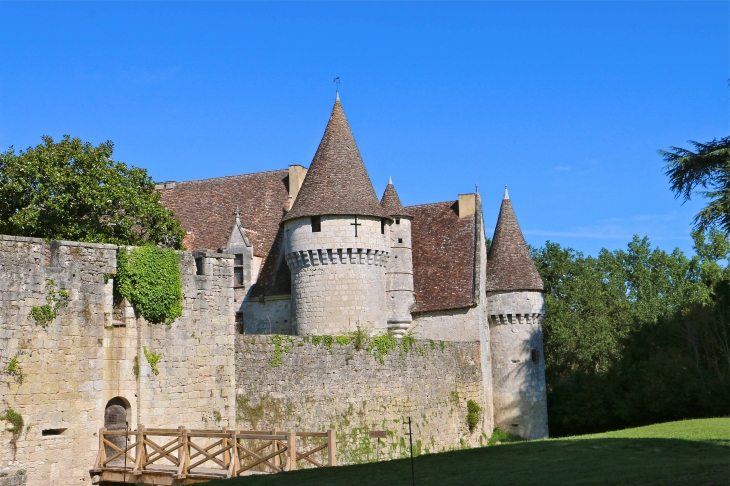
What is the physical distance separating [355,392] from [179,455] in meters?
9.17

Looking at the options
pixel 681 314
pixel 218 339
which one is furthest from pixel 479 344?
pixel 218 339

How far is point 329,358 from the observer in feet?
96.7

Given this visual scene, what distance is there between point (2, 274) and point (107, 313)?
9.79ft

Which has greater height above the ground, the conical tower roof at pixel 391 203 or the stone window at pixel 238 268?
the conical tower roof at pixel 391 203

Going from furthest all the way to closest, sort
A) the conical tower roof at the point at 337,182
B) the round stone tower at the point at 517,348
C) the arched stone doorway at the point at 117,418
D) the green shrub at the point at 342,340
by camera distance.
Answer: the round stone tower at the point at 517,348 → the conical tower roof at the point at 337,182 → the green shrub at the point at 342,340 → the arched stone doorway at the point at 117,418

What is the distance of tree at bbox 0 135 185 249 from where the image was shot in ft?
106


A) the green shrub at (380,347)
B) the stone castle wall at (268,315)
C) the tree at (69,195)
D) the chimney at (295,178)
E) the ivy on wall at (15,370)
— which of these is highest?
the chimney at (295,178)

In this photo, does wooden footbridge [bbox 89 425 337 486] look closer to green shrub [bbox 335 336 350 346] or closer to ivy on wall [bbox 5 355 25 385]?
ivy on wall [bbox 5 355 25 385]

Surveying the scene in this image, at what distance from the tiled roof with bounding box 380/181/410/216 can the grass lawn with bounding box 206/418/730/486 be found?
17601 mm

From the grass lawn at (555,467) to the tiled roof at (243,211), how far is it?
717 inches

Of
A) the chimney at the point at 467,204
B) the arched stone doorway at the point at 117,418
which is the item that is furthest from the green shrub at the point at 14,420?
the chimney at the point at 467,204

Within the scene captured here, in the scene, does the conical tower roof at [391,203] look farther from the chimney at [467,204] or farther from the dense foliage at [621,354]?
Result: the dense foliage at [621,354]

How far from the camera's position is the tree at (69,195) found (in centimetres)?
3241

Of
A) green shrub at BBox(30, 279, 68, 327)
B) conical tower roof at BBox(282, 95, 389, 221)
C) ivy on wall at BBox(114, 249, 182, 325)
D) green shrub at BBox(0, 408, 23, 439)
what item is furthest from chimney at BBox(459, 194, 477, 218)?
green shrub at BBox(0, 408, 23, 439)
